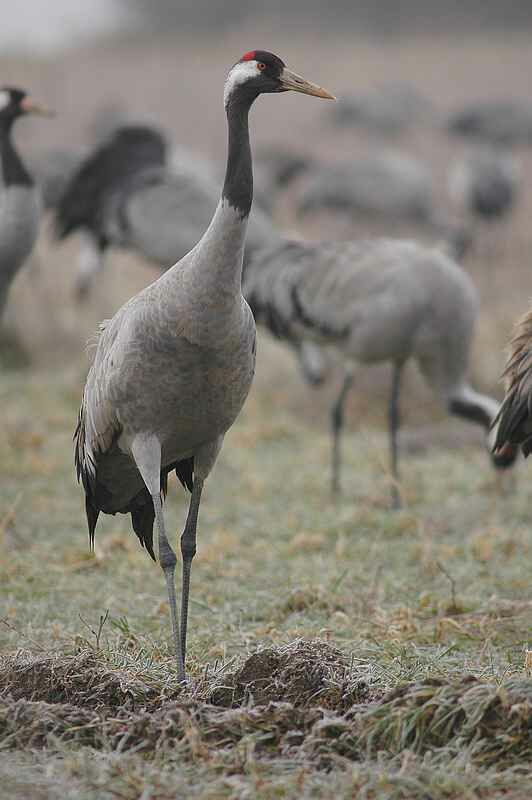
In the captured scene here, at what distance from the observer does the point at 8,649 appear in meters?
3.90

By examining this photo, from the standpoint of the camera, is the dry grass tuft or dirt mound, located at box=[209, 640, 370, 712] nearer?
the dry grass tuft

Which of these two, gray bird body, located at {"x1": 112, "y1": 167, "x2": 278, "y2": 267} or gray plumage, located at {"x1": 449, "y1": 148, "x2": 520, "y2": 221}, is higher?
gray plumage, located at {"x1": 449, "y1": 148, "x2": 520, "y2": 221}

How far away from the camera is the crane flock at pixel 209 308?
3.45m

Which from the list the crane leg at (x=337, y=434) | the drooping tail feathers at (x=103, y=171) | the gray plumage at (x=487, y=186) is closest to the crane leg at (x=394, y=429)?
the crane leg at (x=337, y=434)

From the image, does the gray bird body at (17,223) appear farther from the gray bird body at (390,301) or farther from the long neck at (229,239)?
the long neck at (229,239)

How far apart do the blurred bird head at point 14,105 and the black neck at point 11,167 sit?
14cm

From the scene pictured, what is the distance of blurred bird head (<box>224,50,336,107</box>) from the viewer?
3.48 meters

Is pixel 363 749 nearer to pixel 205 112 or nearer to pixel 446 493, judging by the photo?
pixel 446 493

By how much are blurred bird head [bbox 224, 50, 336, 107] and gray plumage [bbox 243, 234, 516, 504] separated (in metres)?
3.12

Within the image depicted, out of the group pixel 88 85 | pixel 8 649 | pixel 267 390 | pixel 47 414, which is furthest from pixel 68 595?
pixel 88 85

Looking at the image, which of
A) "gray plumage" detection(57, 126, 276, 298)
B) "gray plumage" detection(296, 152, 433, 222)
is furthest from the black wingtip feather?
"gray plumage" detection(296, 152, 433, 222)

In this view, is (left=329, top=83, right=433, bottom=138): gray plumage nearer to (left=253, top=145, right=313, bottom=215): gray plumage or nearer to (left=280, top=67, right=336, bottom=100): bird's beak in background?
(left=253, top=145, right=313, bottom=215): gray plumage

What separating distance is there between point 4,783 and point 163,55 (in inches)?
944

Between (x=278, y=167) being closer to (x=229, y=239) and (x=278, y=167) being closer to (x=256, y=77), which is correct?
(x=256, y=77)
